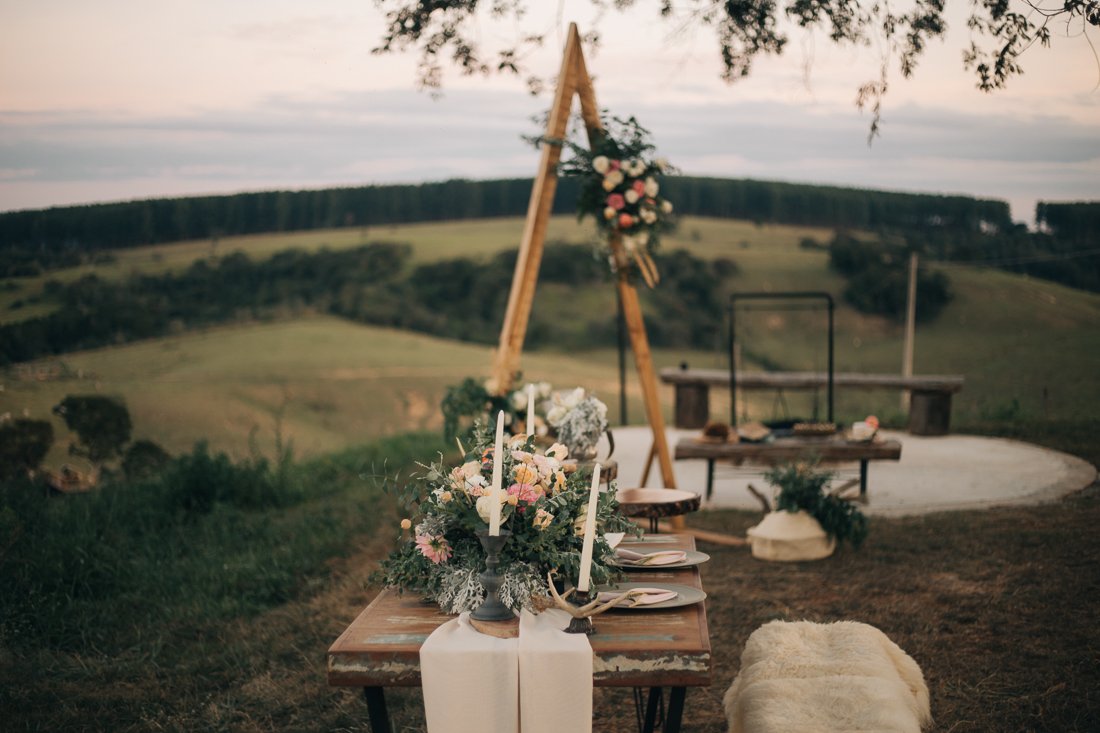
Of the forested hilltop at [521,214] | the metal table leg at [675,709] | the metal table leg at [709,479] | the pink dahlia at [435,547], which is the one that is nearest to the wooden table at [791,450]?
the metal table leg at [709,479]

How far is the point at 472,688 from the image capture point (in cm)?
169

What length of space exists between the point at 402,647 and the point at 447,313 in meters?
32.5

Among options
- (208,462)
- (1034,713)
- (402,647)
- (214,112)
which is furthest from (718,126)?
(402,647)

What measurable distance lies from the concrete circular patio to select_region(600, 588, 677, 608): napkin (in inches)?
175

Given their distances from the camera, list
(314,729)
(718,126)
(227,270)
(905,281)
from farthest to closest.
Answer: (905,281), (227,270), (718,126), (314,729)

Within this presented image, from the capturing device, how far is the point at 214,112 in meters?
12.4

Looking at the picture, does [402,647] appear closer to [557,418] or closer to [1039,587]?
[557,418]

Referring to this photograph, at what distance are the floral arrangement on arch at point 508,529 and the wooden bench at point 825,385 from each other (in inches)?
298

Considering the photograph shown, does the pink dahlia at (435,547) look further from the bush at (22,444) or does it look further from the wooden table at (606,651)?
the bush at (22,444)

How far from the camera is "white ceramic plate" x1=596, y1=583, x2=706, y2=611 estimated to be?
2.04 m

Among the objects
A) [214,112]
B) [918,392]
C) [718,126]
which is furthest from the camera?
[718,126]

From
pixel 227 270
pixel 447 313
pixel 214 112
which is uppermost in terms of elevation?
pixel 214 112

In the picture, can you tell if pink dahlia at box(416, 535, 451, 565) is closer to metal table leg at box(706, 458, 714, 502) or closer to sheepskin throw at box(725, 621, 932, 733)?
sheepskin throw at box(725, 621, 932, 733)

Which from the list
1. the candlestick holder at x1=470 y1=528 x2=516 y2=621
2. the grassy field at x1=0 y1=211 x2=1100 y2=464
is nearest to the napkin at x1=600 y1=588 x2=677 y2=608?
the candlestick holder at x1=470 y1=528 x2=516 y2=621
